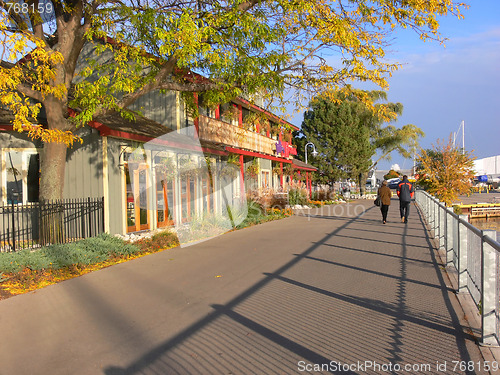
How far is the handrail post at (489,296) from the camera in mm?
4129

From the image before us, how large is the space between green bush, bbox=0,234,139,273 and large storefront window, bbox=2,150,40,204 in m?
3.02

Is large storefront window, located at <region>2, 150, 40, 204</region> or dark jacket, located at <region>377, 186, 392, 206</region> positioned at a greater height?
large storefront window, located at <region>2, 150, 40, 204</region>

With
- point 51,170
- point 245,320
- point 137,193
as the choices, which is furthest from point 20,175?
point 245,320

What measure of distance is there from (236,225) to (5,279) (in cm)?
948

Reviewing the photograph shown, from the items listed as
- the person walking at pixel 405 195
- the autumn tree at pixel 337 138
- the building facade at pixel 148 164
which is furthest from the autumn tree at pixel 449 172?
the autumn tree at pixel 337 138

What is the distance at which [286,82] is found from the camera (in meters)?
11.7

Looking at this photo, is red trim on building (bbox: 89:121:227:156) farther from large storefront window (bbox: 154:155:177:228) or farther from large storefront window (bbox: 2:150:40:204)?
large storefront window (bbox: 2:150:40:204)

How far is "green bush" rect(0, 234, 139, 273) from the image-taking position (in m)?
7.51

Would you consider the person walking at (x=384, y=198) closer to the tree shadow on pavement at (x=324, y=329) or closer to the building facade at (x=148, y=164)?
the building facade at (x=148, y=164)

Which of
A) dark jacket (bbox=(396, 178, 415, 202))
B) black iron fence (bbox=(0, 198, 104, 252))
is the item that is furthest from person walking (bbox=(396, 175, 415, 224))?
black iron fence (bbox=(0, 198, 104, 252))

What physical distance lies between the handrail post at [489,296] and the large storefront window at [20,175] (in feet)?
36.3

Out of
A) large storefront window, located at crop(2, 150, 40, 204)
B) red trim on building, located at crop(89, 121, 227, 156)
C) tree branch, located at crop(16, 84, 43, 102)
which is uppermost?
tree branch, located at crop(16, 84, 43, 102)

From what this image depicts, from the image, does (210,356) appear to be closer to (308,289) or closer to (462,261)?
(308,289)

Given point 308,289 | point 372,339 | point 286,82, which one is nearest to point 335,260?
point 308,289
